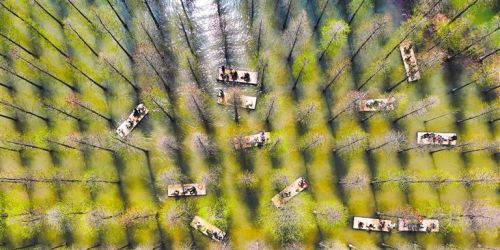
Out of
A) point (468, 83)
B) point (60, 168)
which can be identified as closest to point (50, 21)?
point (60, 168)

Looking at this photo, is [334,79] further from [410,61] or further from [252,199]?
[252,199]

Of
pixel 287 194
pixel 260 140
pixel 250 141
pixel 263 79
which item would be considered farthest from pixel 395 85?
pixel 250 141

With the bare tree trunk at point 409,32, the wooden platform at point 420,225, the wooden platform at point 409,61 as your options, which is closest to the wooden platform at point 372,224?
the wooden platform at point 420,225

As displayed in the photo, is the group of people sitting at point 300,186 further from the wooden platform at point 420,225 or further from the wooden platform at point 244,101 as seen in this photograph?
the wooden platform at point 420,225

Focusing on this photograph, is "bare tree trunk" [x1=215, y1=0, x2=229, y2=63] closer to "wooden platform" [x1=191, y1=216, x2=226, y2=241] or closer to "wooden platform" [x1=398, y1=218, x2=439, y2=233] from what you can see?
"wooden platform" [x1=191, y1=216, x2=226, y2=241]

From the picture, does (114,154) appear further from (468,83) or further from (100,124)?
(468,83)
